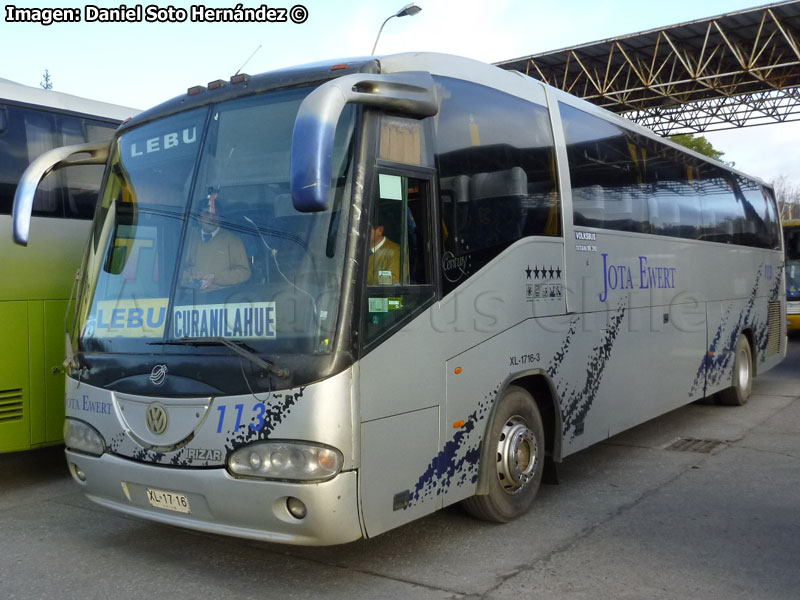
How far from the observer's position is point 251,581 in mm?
4734

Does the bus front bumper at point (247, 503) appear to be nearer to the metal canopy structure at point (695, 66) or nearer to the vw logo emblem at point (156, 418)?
the vw logo emblem at point (156, 418)

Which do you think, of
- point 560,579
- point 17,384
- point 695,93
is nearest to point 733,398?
point 560,579

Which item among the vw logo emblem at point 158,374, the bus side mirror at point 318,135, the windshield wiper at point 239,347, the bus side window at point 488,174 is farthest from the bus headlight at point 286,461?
the bus side window at point 488,174

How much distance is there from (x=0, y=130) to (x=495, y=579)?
5.80 meters

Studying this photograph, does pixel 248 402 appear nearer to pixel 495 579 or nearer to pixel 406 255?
pixel 406 255

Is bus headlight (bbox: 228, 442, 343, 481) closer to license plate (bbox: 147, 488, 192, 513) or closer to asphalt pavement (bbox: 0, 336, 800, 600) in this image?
license plate (bbox: 147, 488, 192, 513)

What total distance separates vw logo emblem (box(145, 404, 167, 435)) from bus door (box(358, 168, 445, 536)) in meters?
1.16

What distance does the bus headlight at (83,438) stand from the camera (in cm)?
498

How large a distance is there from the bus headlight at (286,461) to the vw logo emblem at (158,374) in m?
0.65

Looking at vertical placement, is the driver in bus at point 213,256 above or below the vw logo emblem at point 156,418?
above

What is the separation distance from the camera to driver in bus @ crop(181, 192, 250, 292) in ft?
15.1

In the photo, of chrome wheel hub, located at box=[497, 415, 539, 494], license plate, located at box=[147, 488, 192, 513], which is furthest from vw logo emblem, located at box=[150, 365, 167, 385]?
chrome wheel hub, located at box=[497, 415, 539, 494]

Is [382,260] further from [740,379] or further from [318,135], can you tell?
[740,379]

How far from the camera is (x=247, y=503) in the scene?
4.32 metres
